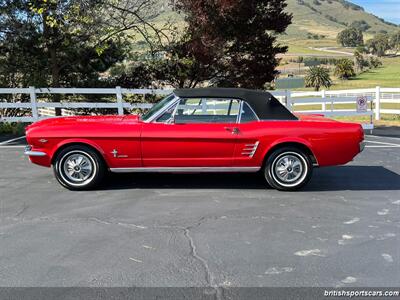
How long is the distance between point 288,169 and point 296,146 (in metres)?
0.35

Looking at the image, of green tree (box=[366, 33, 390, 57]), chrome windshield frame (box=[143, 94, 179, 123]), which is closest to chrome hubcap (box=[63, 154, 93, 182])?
chrome windshield frame (box=[143, 94, 179, 123])

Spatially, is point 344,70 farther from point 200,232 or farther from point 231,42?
point 200,232

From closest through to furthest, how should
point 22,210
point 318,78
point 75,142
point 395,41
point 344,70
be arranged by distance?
point 22,210, point 75,142, point 318,78, point 344,70, point 395,41

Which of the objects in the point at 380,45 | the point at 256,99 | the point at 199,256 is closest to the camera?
the point at 199,256

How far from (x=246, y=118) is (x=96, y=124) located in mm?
2147

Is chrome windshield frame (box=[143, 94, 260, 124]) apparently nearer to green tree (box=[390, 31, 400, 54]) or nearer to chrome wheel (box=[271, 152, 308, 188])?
chrome wheel (box=[271, 152, 308, 188])

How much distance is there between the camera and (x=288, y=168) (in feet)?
21.3

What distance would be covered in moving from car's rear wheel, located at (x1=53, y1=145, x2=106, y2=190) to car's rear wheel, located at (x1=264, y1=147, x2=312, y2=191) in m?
2.39

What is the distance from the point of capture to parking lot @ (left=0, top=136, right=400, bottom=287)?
12.6 feet

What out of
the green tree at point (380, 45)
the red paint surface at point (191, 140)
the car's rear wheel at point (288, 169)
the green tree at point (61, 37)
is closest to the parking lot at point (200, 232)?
the car's rear wheel at point (288, 169)

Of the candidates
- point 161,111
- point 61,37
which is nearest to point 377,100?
point 61,37

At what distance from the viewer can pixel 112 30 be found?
15.2 m

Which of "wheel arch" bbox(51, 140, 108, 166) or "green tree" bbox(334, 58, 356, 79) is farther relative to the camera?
"green tree" bbox(334, 58, 356, 79)

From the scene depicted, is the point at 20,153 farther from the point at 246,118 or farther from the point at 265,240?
the point at 265,240
